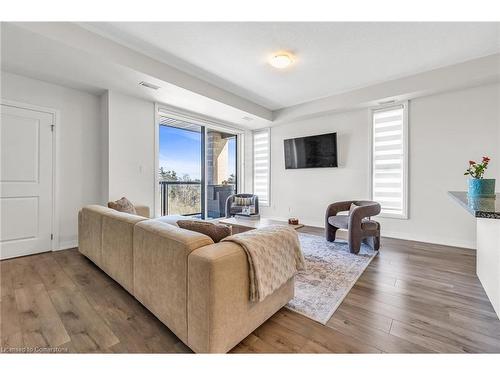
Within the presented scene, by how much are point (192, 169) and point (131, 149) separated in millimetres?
1462

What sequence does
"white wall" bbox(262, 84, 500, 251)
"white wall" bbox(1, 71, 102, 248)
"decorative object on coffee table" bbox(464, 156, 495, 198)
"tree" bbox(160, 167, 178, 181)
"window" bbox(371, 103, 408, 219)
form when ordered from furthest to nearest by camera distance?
1. "tree" bbox(160, 167, 178, 181)
2. "window" bbox(371, 103, 408, 219)
3. "white wall" bbox(262, 84, 500, 251)
4. "white wall" bbox(1, 71, 102, 248)
5. "decorative object on coffee table" bbox(464, 156, 495, 198)

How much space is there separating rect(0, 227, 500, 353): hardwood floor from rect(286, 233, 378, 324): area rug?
0.08 metres

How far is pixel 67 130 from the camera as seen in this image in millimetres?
3355

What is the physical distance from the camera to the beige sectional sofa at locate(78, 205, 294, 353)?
119 centimetres

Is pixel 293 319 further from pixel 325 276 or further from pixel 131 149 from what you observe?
pixel 131 149

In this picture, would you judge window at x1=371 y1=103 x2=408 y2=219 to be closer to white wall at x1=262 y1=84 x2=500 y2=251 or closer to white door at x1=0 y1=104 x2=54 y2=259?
white wall at x1=262 y1=84 x2=500 y2=251

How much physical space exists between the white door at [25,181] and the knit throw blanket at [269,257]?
327 centimetres

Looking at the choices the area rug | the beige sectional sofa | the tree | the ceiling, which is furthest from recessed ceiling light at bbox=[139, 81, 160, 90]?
the area rug

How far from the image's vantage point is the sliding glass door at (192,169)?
4547 mm

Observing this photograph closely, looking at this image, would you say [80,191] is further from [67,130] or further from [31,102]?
[31,102]

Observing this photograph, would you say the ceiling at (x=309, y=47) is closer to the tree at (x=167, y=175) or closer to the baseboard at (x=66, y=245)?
the tree at (x=167, y=175)

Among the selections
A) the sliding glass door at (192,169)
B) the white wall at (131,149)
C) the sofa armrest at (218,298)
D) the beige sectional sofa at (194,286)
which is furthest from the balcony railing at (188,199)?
the sofa armrest at (218,298)

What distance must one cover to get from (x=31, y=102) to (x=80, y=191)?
1.36m
